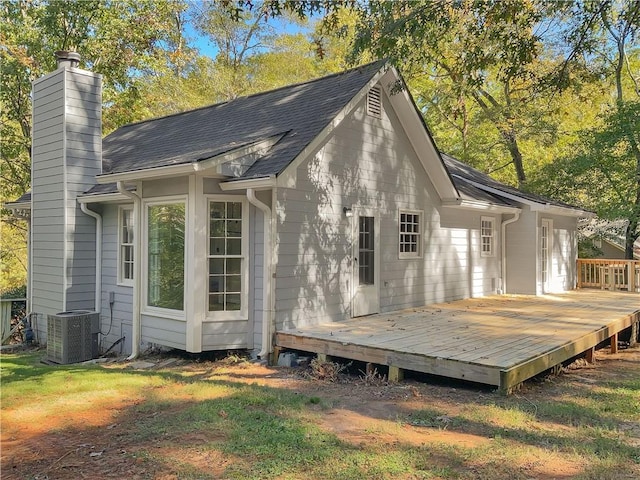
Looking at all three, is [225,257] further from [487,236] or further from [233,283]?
[487,236]

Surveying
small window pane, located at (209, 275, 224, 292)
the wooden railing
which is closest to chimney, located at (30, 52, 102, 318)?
small window pane, located at (209, 275, 224, 292)

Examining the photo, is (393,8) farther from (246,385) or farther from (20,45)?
(20,45)

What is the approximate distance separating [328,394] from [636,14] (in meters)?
6.24

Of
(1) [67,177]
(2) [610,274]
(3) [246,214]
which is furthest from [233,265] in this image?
(2) [610,274]

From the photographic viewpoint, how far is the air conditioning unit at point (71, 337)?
8.41 meters

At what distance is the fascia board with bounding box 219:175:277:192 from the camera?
694cm

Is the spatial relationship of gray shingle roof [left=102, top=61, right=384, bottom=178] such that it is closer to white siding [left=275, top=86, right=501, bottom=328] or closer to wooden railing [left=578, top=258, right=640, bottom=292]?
white siding [left=275, top=86, right=501, bottom=328]

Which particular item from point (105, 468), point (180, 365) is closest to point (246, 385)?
point (180, 365)

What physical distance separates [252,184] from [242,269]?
1.33 metres

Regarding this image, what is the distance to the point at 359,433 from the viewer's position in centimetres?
447

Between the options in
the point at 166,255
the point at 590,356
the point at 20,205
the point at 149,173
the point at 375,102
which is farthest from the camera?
the point at 20,205

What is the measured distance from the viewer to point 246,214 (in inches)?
301

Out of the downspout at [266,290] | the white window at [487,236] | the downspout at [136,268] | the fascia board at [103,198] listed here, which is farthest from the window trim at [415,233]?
the fascia board at [103,198]

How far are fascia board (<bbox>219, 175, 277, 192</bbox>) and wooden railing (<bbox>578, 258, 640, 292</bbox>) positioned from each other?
12052mm
